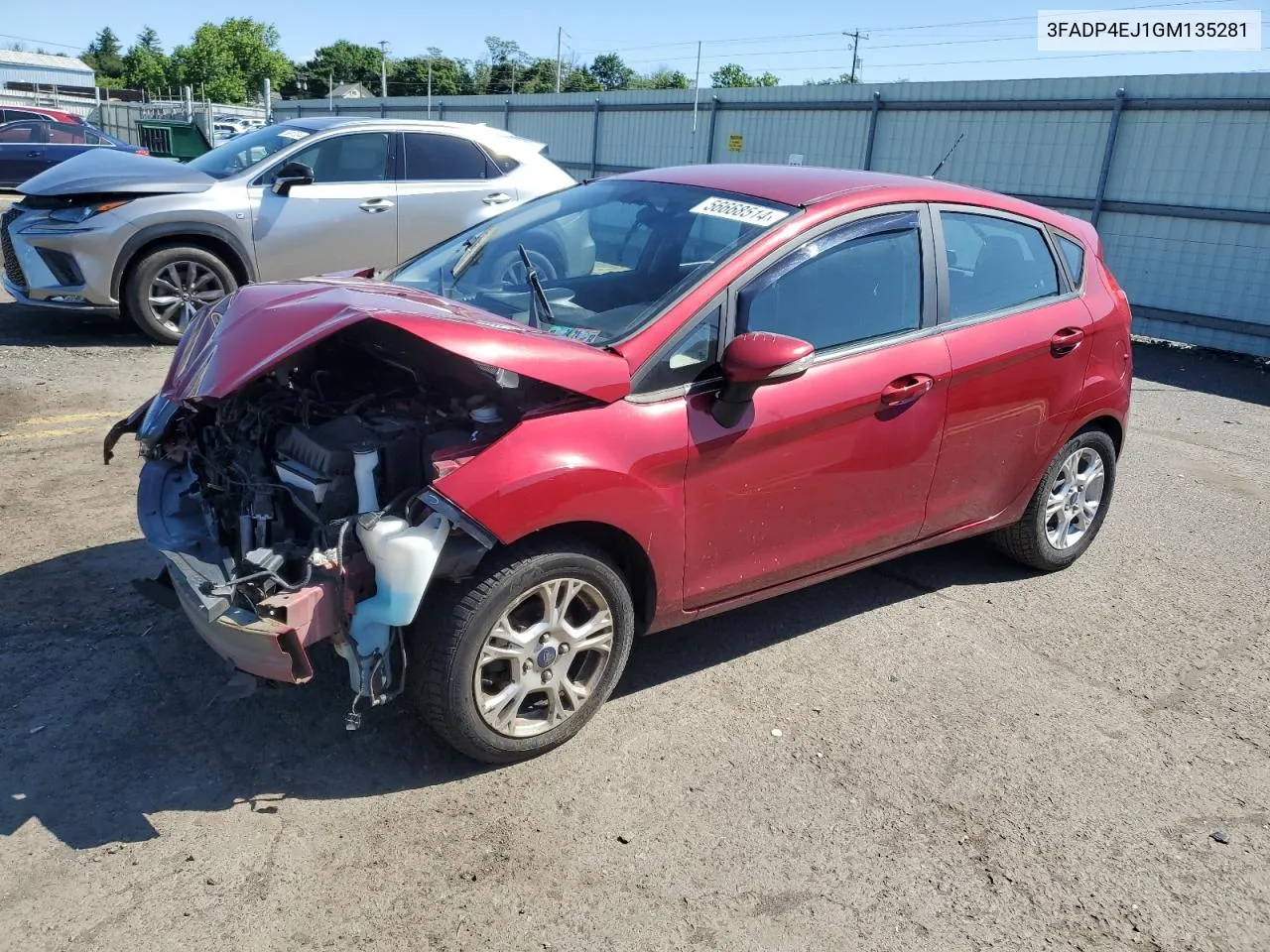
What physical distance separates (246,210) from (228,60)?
6906 centimetres

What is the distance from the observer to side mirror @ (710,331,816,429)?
3152mm

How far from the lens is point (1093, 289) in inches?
183

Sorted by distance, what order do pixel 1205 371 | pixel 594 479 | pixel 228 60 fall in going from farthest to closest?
pixel 228 60
pixel 1205 371
pixel 594 479

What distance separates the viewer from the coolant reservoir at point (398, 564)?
9.11ft

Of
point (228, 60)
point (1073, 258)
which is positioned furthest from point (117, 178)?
point (228, 60)

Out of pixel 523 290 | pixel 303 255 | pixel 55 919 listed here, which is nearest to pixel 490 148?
pixel 303 255

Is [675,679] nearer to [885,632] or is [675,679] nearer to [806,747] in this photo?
[806,747]

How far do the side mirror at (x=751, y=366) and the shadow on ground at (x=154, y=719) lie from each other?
1127mm

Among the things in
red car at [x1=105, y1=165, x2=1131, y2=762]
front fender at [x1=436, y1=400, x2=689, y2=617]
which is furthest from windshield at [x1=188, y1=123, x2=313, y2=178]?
front fender at [x1=436, y1=400, x2=689, y2=617]

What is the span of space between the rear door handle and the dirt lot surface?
45.9 inches

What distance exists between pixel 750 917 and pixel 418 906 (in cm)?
88

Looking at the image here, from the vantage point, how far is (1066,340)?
4367 millimetres

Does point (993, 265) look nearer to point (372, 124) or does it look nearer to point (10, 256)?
point (372, 124)

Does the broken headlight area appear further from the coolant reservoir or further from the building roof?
the building roof
